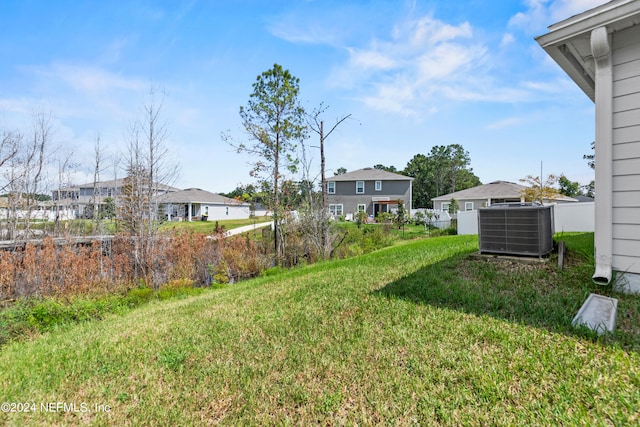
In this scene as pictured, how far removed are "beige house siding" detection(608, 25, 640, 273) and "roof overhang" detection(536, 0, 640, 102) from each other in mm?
236

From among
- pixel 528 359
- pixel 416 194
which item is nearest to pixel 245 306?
pixel 528 359

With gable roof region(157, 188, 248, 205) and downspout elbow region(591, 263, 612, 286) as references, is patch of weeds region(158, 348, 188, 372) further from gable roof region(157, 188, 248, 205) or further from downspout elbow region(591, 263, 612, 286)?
gable roof region(157, 188, 248, 205)

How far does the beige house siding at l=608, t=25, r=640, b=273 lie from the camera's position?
305 cm

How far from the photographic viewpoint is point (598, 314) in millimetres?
2584

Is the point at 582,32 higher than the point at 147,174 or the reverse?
higher

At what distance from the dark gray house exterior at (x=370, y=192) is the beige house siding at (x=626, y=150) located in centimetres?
2546

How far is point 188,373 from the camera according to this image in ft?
8.15

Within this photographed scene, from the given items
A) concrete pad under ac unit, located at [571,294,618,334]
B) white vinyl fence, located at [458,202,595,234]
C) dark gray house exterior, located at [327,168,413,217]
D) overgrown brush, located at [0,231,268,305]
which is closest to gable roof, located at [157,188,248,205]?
dark gray house exterior, located at [327,168,413,217]

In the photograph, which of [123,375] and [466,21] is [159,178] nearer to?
[123,375]

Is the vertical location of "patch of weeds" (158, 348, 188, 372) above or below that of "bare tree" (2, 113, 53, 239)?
below

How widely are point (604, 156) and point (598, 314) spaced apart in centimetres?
178

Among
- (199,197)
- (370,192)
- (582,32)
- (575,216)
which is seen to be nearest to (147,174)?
(582,32)

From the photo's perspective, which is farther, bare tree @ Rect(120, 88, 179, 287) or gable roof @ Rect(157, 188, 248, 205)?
gable roof @ Rect(157, 188, 248, 205)

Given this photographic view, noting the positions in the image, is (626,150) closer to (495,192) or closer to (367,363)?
(367,363)
